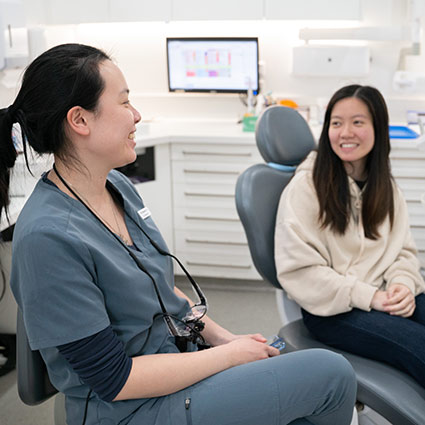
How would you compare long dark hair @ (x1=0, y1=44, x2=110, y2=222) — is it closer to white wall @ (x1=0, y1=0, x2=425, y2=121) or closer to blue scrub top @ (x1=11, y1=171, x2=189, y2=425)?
blue scrub top @ (x1=11, y1=171, x2=189, y2=425)

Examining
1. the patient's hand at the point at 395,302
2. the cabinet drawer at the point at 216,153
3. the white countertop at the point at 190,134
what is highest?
the white countertop at the point at 190,134

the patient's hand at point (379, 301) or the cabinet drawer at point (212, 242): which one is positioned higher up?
the patient's hand at point (379, 301)

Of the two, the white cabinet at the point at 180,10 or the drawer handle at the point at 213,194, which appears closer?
the drawer handle at the point at 213,194

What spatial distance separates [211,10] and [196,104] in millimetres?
581

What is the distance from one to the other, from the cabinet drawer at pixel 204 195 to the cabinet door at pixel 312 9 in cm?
99

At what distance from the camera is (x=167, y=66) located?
358 centimetres

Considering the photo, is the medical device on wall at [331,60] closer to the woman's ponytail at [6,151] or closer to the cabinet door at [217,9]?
the cabinet door at [217,9]

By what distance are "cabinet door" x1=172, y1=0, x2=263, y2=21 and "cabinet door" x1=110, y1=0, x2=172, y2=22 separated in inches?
2.2

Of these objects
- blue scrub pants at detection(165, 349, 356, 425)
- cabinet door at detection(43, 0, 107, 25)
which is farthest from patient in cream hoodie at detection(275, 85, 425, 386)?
cabinet door at detection(43, 0, 107, 25)

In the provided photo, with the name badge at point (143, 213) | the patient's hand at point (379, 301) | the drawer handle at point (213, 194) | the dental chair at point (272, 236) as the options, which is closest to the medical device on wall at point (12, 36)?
the drawer handle at point (213, 194)

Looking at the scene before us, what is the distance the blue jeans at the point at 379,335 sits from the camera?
1587 mm

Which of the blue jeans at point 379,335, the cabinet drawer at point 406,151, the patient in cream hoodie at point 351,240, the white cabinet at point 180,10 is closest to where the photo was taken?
the blue jeans at point 379,335

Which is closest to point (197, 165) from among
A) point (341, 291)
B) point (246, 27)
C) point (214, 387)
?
point (246, 27)

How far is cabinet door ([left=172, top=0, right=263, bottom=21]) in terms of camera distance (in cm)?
329
